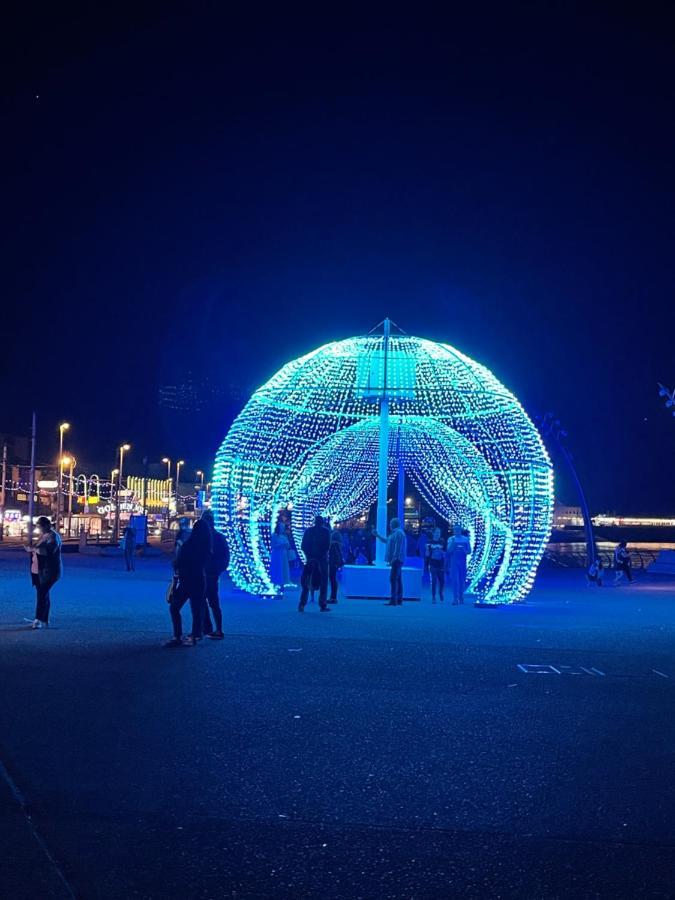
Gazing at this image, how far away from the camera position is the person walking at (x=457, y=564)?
1925cm

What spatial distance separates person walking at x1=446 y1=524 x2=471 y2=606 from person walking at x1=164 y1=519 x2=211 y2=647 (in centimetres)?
847

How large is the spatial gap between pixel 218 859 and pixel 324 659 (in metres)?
6.07

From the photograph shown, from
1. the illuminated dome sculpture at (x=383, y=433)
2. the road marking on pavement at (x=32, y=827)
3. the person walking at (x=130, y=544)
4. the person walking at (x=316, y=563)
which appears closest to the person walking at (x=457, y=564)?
the illuminated dome sculpture at (x=383, y=433)

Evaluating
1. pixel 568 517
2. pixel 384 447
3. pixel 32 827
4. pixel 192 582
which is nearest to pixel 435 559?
pixel 384 447

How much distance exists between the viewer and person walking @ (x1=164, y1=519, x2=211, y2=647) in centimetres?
1128

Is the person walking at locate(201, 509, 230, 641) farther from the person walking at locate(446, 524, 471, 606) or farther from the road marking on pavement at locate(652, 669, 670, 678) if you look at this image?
the person walking at locate(446, 524, 471, 606)

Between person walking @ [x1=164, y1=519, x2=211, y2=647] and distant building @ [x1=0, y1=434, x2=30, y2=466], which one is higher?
distant building @ [x1=0, y1=434, x2=30, y2=466]

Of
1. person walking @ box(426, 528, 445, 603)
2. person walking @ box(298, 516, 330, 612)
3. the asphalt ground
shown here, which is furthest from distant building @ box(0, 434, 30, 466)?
the asphalt ground

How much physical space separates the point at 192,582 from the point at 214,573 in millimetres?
939

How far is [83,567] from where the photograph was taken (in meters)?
28.6

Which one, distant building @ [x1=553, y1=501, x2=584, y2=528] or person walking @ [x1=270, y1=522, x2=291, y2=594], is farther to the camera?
distant building @ [x1=553, y1=501, x2=584, y2=528]

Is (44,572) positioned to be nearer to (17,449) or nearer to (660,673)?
(660,673)

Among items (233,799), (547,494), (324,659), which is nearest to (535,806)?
(233,799)

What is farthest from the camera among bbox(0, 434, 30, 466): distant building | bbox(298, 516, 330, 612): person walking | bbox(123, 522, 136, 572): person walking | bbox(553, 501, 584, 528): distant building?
bbox(553, 501, 584, 528): distant building
